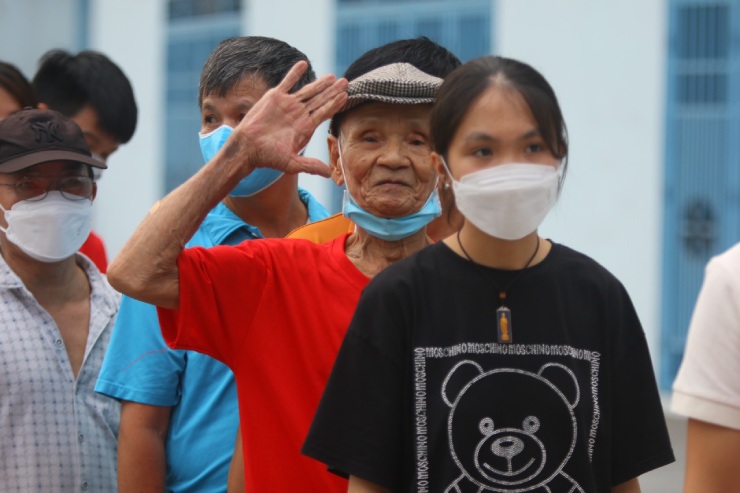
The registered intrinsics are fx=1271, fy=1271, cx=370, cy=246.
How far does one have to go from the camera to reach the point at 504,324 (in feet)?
8.30

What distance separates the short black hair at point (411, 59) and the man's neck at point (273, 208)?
454mm

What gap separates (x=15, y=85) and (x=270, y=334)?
2109mm

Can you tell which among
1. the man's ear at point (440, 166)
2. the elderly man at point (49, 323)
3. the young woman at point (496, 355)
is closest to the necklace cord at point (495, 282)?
the young woman at point (496, 355)

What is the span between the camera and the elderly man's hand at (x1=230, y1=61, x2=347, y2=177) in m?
2.93

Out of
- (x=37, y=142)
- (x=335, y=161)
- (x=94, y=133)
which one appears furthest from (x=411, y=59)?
(x=94, y=133)

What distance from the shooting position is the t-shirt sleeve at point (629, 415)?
2.60m

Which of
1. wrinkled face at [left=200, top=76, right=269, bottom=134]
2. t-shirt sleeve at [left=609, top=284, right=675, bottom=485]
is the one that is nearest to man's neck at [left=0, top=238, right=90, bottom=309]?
wrinkled face at [left=200, top=76, right=269, bottom=134]

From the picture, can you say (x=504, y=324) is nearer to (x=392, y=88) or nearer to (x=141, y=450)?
(x=392, y=88)

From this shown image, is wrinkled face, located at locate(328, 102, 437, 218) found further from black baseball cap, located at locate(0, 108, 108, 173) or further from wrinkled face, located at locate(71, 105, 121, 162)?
wrinkled face, located at locate(71, 105, 121, 162)

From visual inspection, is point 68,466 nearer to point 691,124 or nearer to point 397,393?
point 397,393

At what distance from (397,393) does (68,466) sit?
142 centimetres

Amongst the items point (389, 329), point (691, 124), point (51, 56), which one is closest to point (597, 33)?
point (691, 124)

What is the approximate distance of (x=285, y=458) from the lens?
2850mm

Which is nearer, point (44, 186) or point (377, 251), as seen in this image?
point (377, 251)
